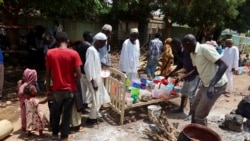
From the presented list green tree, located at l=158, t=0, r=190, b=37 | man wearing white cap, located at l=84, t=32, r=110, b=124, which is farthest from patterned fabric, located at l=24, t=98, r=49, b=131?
green tree, located at l=158, t=0, r=190, b=37

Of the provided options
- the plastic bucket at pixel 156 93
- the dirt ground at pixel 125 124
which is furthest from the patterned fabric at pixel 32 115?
the plastic bucket at pixel 156 93

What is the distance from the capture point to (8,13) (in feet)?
31.9

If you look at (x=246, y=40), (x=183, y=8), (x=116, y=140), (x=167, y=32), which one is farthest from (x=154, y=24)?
(x=116, y=140)

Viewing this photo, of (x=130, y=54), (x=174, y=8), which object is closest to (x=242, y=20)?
(x=174, y=8)

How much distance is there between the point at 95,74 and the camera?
4938 millimetres

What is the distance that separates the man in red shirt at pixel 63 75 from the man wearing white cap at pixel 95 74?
0.42 metres

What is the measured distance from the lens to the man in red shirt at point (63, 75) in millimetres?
4273

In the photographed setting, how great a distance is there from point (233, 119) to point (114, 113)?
251 centimetres

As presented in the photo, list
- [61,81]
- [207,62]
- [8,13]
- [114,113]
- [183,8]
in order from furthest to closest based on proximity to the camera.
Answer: [183,8]
[8,13]
[114,113]
[207,62]
[61,81]

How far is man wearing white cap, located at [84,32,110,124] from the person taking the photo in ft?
16.0

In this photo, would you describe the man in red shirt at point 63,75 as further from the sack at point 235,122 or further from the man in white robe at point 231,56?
the man in white robe at point 231,56

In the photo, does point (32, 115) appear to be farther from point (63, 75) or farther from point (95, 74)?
point (95, 74)

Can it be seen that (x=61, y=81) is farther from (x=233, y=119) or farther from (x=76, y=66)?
(x=233, y=119)

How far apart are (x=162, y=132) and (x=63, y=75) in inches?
83.3
